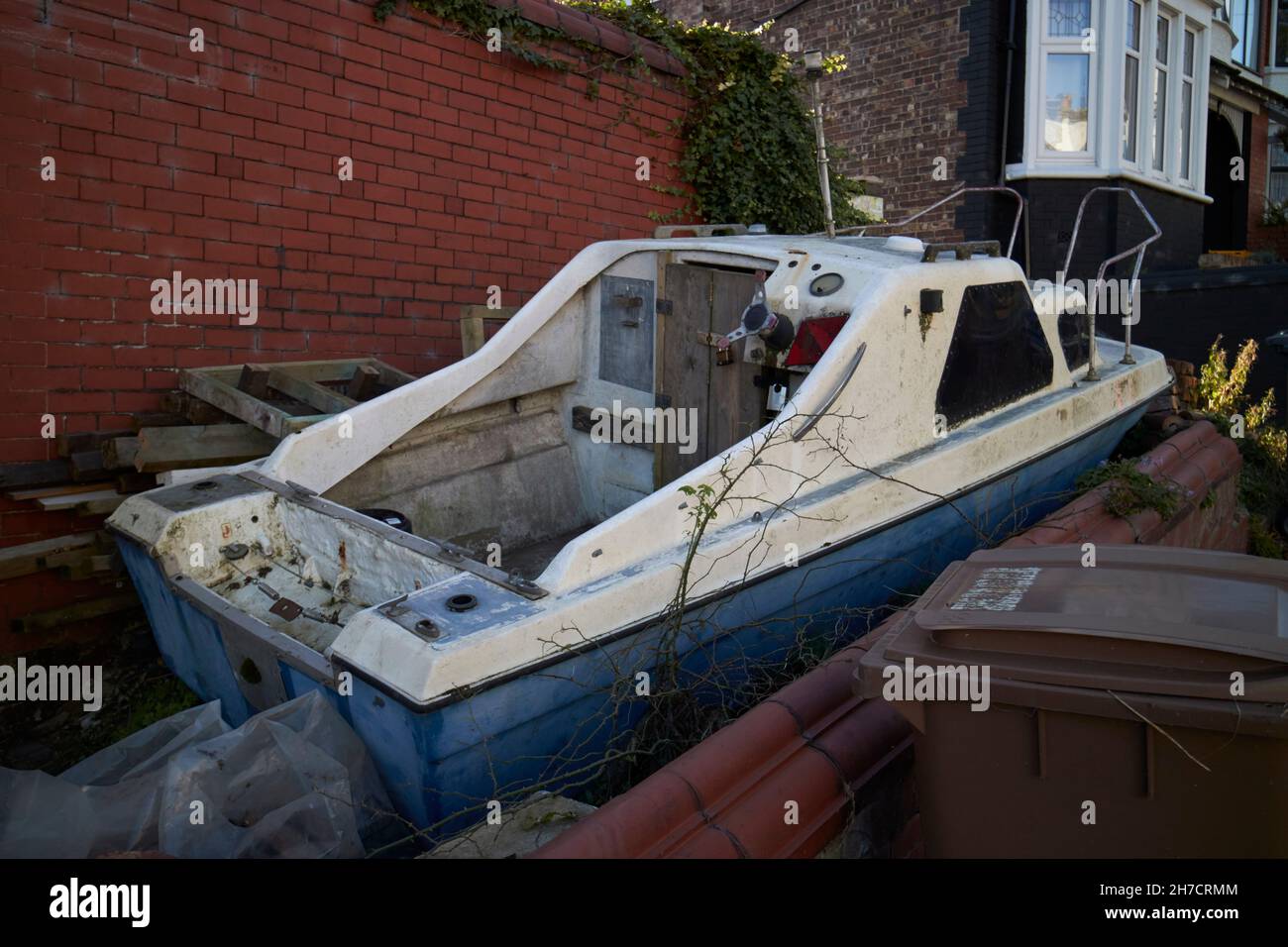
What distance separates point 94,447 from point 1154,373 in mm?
6213

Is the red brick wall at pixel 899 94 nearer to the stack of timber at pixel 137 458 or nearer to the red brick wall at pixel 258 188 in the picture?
the red brick wall at pixel 258 188

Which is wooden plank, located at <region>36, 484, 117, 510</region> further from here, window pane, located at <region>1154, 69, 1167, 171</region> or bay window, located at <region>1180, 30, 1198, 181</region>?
bay window, located at <region>1180, 30, 1198, 181</region>

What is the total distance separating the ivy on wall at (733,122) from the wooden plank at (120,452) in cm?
425

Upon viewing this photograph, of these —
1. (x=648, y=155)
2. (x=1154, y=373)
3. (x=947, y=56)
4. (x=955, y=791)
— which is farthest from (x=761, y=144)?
(x=955, y=791)

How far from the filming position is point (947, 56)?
37.1ft

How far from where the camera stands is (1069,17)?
429 inches

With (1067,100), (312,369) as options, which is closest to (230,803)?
(312,369)

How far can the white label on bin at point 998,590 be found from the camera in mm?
2417

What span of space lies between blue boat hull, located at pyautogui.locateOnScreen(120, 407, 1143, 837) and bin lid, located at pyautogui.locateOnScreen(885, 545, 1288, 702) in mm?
864

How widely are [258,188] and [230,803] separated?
3562 mm

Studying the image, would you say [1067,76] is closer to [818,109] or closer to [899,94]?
[899,94]

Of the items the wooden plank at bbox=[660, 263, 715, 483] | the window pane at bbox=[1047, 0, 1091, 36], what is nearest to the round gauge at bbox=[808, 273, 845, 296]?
the wooden plank at bbox=[660, 263, 715, 483]

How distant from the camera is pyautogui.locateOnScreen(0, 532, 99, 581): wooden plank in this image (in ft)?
13.5
